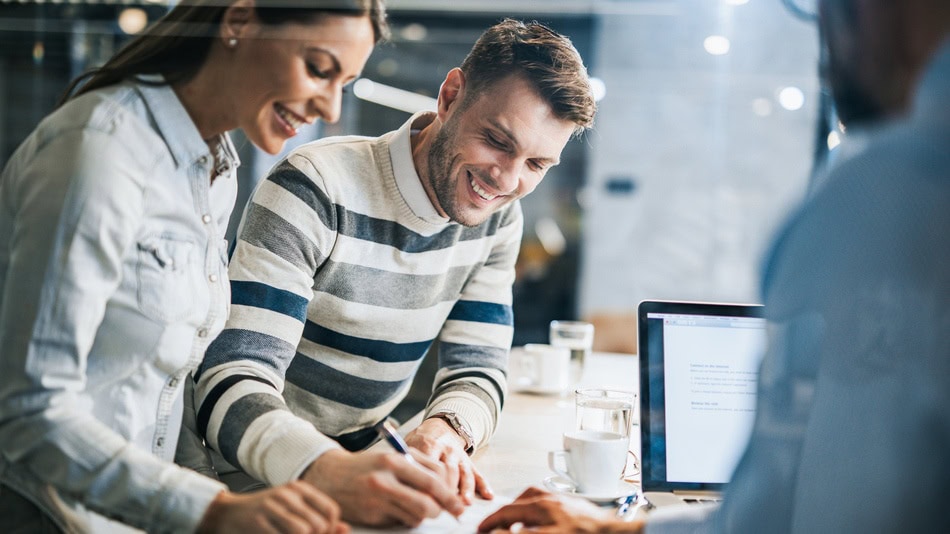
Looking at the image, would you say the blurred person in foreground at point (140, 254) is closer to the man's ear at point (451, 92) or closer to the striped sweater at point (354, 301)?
the striped sweater at point (354, 301)

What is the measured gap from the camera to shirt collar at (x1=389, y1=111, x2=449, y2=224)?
1477 mm

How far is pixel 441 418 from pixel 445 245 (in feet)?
1.17

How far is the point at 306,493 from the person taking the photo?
2.74 ft

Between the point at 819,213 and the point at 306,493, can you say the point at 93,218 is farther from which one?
the point at 819,213

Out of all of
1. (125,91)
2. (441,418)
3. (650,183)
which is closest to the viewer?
(125,91)

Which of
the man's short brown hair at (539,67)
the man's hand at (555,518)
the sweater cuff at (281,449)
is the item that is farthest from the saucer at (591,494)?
the man's short brown hair at (539,67)

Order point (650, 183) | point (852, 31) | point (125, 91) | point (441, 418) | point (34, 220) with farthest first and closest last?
point (650, 183) → point (441, 418) → point (125, 91) → point (34, 220) → point (852, 31)

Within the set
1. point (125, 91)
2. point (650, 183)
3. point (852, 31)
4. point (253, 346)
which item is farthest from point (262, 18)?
point (650, 183)

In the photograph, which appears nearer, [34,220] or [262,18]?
[34,220]

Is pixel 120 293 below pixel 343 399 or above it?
above

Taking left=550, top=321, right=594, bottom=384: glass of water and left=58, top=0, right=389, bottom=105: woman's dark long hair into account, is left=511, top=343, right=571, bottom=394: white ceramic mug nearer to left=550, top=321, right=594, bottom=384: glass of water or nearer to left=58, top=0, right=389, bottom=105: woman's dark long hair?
left=550, top=321, right=594, bottom=384: glass of water

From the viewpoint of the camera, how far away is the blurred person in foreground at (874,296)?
2.03 feet

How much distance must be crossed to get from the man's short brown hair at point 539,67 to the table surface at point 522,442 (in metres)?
0.49

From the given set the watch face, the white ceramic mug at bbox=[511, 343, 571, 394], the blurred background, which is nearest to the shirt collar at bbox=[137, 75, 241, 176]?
the watch face
